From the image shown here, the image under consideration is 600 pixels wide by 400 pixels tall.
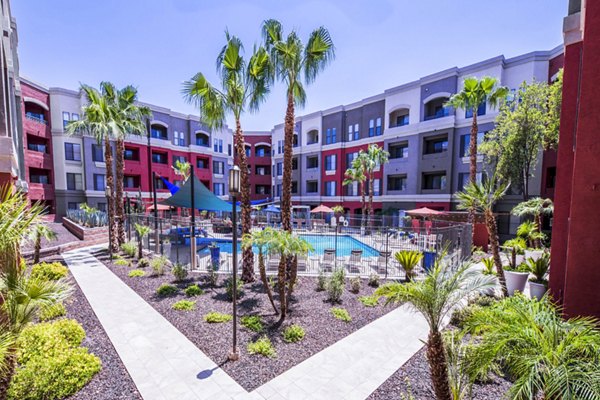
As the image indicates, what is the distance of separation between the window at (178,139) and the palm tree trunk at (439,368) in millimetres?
40706

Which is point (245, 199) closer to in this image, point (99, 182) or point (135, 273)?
point (135, 273)

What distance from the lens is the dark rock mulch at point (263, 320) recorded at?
5.19m

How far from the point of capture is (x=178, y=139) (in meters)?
37.6

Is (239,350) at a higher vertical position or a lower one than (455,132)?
lower

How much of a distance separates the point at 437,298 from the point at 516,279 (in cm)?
734

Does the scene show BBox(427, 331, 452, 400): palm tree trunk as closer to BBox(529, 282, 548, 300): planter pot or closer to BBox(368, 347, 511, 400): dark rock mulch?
BBox(368, 347, 511, 400): dark rock mulch

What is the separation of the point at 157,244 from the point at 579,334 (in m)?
15.8

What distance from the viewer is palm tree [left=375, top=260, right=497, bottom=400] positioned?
373cm

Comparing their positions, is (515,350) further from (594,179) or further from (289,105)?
(289,105)

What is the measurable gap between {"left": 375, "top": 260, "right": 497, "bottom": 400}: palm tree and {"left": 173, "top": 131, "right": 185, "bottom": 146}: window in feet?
131

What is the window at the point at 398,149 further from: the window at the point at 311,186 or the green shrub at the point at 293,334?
the green shrub at the point at 293,334

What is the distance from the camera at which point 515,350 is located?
298 centimetres

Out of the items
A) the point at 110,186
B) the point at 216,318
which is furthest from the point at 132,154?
the point at 216,318

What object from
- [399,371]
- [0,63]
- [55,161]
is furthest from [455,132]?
[55,161]
